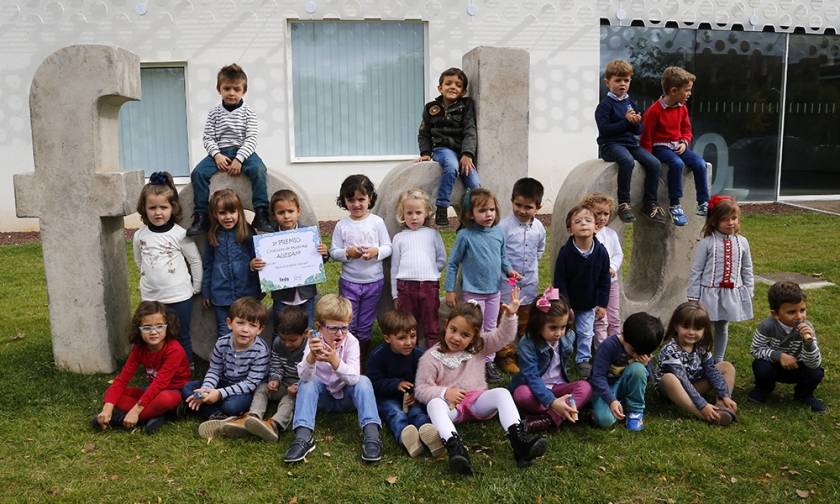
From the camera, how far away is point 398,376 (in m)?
5.04

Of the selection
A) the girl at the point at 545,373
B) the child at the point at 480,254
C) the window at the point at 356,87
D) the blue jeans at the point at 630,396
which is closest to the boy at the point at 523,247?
the child at the point at 480,254

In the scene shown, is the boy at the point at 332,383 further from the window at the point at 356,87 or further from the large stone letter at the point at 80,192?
the window at the point at 356,87

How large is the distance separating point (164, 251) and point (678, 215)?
4199 mm

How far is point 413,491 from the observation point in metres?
4.00

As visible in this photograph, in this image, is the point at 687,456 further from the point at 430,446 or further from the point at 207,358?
the point at 207,358

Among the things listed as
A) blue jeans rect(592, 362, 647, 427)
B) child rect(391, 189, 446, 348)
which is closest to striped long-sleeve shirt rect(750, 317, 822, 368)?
blue jeans rect(592, 362, 647, 427)

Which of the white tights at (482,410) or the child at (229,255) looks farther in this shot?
the child at (229,255)

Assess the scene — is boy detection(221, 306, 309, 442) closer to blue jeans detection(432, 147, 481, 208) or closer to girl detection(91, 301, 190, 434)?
girl detection(91, 301, 190, 434)

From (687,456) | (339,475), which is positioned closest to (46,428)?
(339,475)

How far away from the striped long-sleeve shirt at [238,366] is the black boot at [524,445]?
1.77 metres

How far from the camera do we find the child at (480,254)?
5.54 m

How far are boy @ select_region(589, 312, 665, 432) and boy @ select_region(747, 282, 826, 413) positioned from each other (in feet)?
2.98

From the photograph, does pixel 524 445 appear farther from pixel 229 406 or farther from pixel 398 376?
pixel 229 406

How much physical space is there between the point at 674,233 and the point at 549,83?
7316mm
